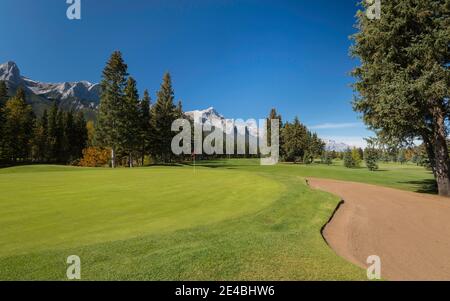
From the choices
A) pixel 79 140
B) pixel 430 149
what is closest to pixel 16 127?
pixel 79 140

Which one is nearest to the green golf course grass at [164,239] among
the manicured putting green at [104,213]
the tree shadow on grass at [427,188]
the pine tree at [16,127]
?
the manicured putting green at [104,213]

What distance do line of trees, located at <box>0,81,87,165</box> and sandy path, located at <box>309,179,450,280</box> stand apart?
2741 inches

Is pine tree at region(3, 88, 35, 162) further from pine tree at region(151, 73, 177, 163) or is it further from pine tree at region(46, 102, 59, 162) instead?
pine tree at region(151, 73, 177, 163)

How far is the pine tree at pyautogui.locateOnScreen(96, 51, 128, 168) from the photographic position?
1843 inches

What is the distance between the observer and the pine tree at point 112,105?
46.8m

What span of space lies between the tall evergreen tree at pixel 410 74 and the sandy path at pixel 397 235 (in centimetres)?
526

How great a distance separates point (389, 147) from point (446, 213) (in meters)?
7.39

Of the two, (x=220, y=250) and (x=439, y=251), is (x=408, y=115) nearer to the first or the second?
(x=439, y=251)

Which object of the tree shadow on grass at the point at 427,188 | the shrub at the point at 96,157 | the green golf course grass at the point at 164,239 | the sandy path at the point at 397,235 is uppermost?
the shrub at the point at 96,157

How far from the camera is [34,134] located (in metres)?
67.3

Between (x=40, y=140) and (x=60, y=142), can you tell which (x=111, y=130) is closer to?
(x=40, y=140)

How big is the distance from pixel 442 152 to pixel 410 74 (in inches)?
242

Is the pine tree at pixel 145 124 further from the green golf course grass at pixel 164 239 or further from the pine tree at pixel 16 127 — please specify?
the green golf course grass at pixel 164 239
